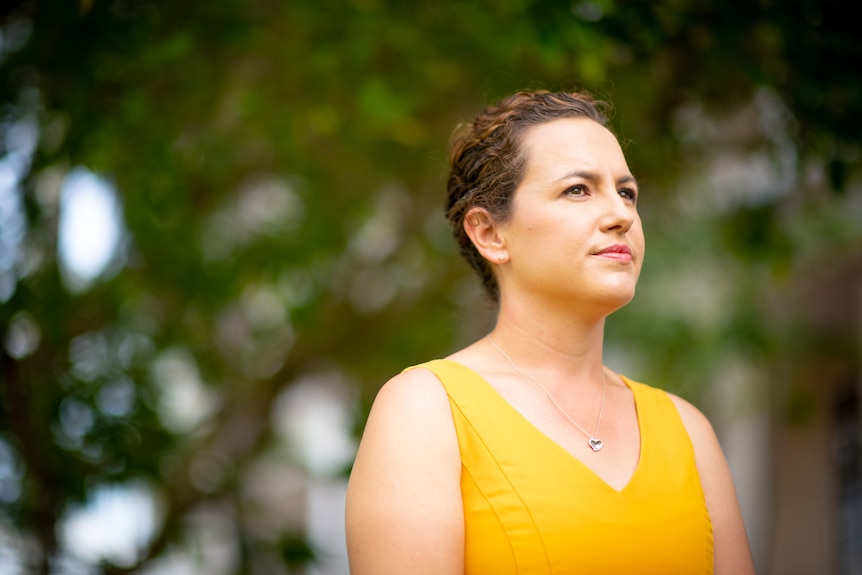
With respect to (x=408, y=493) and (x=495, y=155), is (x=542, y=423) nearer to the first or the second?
(x=408, y=493)

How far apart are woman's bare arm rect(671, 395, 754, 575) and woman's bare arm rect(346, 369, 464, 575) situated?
66cm

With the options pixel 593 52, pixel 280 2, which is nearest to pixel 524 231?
pixel 593 52

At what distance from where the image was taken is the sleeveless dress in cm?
211

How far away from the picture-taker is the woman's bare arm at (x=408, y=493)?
2.07 meters

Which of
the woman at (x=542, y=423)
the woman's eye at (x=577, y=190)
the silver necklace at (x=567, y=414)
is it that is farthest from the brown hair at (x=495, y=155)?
the silver necklace at (x=567, y=414)

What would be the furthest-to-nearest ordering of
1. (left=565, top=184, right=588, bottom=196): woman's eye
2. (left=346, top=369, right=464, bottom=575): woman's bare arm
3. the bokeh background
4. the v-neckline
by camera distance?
1. the bokeh background
2. (left=565, top=184, right=588, bottom=196): woman's eye
3. the v-neckline
4. (left=346, top=369, right=464, bottom=575): woman's bare arm

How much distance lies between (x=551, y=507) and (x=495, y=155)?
0.86 m

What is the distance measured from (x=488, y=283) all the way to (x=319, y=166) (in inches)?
171

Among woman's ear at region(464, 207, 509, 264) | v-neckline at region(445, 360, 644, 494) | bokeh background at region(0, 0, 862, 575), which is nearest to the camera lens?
v-neckline at region(445, 360, 644, 494)

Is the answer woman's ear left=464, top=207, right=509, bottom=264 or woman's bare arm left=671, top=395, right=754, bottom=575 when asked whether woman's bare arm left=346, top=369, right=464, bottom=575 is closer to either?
woman's ear left=464, top=207, right=509, bottom=264

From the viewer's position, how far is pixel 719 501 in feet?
7.99

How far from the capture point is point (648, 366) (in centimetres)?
959

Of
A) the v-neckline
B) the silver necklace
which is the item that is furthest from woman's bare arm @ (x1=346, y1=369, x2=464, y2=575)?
the silver necklace

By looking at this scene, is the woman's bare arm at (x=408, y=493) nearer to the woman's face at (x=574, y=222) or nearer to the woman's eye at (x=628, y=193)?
the woman's face at (x=574, y=222)
